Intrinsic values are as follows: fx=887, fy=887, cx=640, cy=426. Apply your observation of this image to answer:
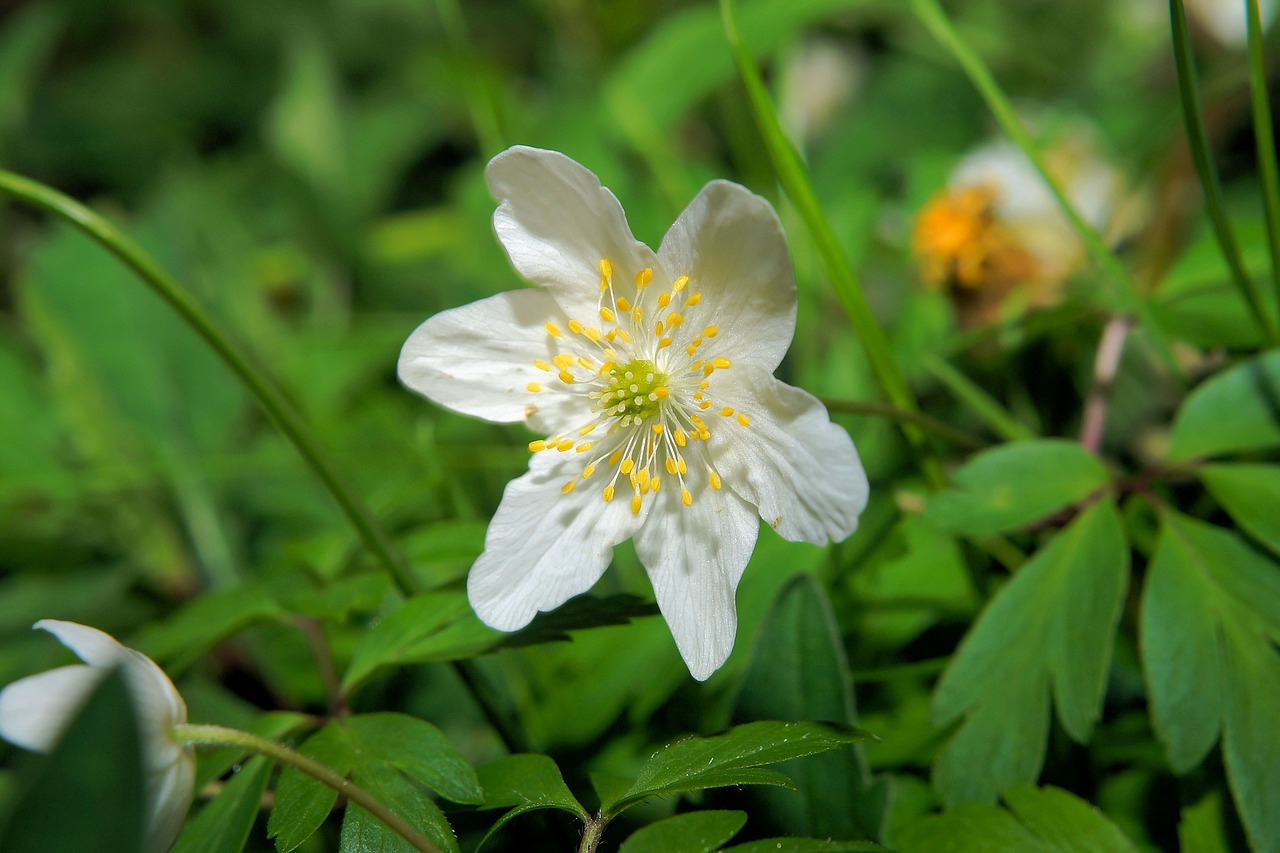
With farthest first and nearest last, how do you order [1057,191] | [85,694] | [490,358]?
[1057,191]
[490,358]
[85,694]

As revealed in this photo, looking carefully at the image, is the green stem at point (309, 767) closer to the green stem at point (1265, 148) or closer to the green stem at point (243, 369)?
the green stem at point (243, 369)

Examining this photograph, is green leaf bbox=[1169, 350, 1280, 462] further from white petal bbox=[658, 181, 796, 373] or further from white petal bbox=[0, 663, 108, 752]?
white petal bbox=[0, 663, 108, 752]

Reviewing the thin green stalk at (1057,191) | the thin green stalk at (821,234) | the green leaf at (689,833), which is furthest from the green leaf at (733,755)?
the thin green stalk at (1057,191)

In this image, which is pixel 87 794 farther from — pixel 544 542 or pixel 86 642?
pixel 544 542

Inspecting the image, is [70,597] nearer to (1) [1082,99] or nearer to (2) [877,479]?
(2) [877,479]

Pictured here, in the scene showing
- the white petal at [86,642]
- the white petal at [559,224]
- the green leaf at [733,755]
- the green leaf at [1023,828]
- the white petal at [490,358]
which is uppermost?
the white petal at [559,224]

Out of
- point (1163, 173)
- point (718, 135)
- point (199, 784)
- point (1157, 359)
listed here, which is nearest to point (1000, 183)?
point (1163, 173)

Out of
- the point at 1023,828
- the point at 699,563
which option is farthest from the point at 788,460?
the point at 1023,828

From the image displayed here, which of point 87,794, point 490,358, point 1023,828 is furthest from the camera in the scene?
point 490,358
